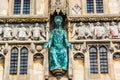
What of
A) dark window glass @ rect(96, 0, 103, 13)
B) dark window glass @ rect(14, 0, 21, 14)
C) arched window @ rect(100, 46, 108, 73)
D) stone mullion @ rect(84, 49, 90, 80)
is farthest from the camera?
dark window glass @ rect(14, 0, 21, 14)

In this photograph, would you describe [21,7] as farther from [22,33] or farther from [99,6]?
A: [99,6]

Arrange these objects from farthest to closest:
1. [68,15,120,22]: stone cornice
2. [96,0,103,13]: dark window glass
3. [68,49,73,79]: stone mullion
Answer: [96,0,103,13]: dark window glass
[68,15,120,22]: stone cornice
[68,49,73,79]: stone mullion

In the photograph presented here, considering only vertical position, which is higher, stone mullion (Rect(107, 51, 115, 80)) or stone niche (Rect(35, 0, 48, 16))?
stone niche (Rect(35, 0, 48, 16))

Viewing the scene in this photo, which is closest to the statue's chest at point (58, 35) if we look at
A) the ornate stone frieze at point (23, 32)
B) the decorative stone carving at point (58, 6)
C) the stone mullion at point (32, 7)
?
the ornate stone frieze at point (23, 32)

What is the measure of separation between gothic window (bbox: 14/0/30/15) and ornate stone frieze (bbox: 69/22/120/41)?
2613mm

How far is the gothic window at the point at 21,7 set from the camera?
22.8 meters

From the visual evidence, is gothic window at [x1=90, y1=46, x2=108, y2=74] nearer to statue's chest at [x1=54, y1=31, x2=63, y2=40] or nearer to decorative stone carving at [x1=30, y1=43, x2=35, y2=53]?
statue's chest at [x1=54, y1=31, x2=63, y2=40]

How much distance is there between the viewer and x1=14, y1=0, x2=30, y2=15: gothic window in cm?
2278

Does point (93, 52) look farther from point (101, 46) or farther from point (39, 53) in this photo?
point (39, 53)

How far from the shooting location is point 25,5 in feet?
75.4

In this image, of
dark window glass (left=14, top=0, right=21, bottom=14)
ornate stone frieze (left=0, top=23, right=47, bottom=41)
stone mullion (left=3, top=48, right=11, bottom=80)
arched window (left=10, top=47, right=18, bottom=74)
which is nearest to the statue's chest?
ornate stone frieze (left=0, top=23, right=47, bottom=41)

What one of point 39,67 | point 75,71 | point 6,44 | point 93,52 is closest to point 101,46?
point 93,52

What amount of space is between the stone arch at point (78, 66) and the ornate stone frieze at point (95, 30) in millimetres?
934

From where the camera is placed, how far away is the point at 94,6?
2278 cm
